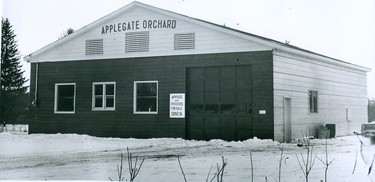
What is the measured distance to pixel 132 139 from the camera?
20016 mm

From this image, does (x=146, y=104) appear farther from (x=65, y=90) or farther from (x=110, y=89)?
Answer: (x=65, y=90)

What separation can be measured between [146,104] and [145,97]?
310 millimetres

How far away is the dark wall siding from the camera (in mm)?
18375

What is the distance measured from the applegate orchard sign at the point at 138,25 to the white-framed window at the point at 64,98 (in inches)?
128

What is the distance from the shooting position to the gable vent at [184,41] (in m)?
19.7

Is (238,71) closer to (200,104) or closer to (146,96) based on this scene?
(200,104)

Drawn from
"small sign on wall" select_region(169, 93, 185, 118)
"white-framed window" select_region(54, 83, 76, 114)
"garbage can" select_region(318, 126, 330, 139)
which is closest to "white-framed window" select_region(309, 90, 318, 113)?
"garbage can" select_region(318, 126, 330, 139)

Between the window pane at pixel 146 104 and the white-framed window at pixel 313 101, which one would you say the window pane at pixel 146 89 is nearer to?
the window pane at pixel 146 104

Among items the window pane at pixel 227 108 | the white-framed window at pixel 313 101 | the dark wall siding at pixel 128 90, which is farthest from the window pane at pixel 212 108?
the white-framed window at pixel 313 101

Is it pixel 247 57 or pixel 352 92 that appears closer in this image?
pixel 247 57

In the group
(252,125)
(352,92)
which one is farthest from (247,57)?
(352,92)

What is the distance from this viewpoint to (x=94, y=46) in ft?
71.3

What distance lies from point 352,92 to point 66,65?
1548 centimetres

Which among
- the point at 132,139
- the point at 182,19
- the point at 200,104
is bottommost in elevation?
the point at 132,139
